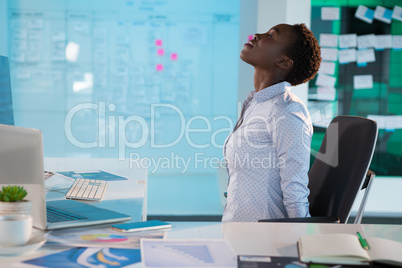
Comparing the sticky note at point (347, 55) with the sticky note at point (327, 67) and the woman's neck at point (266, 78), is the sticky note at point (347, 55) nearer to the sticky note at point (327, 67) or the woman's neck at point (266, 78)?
the sticky note at point (327, 67)

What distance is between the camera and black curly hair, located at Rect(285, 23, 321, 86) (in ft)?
7.45

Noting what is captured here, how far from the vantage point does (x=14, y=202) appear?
1293 millimetres

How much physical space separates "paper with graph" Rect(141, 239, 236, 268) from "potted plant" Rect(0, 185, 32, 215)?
32 centimetres

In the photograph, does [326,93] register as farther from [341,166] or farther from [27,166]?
[27,166]

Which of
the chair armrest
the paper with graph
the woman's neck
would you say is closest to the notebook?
the paper with graph

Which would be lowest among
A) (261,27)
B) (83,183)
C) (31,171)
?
(83,183)

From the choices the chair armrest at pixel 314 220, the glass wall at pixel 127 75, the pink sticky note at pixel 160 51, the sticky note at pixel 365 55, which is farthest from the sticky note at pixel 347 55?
the chair armrest at pixel 314 220

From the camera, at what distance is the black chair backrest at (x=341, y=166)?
6.45 feet

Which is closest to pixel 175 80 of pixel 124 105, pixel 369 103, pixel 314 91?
pixel 124 105

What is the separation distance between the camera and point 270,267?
116 cm

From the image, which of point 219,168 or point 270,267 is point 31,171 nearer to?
point 270,267

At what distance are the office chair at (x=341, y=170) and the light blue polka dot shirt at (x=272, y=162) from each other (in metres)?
0.13

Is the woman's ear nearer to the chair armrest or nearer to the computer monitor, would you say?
the chair armrest

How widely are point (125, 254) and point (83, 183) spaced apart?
1.02 m
